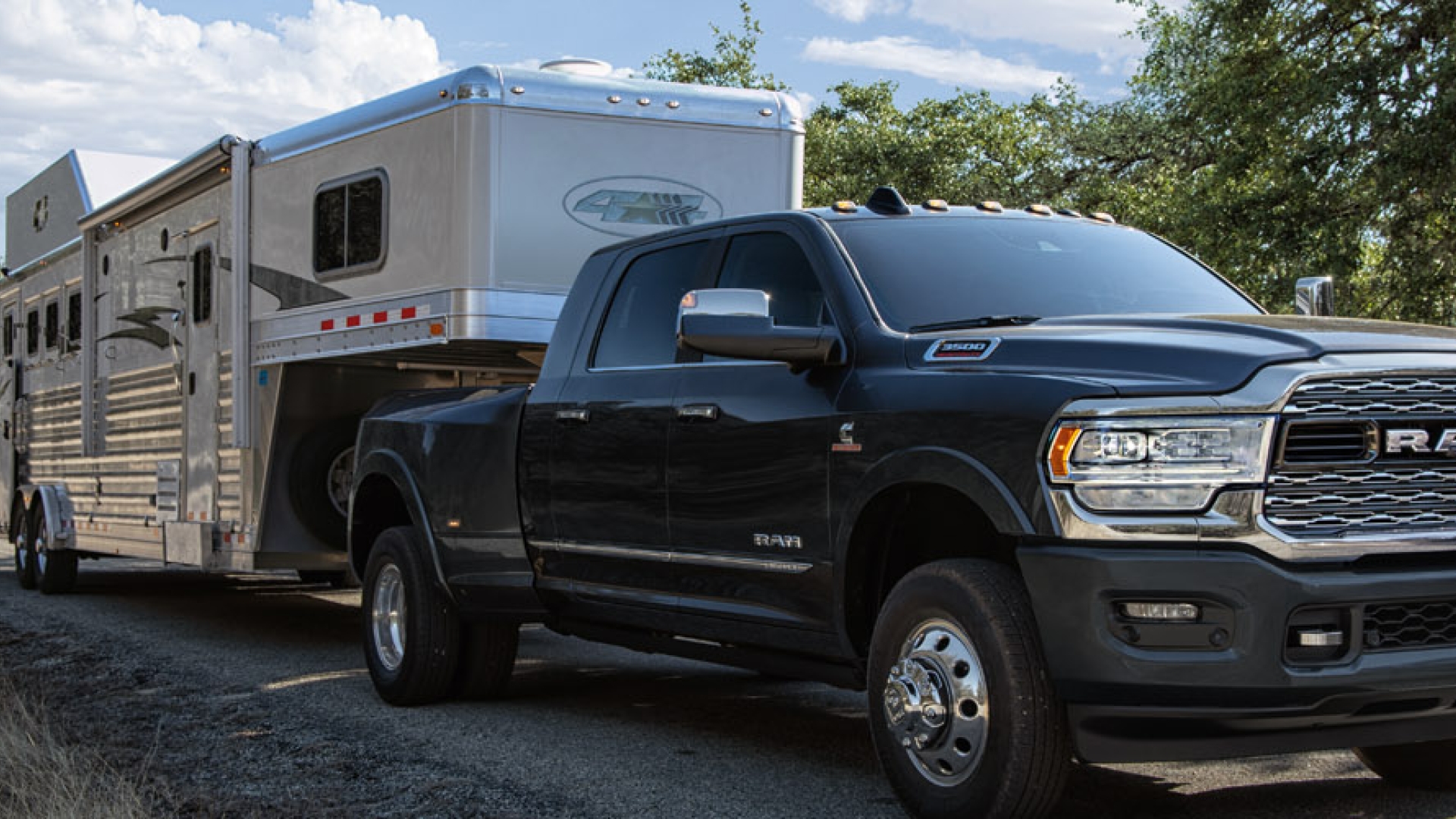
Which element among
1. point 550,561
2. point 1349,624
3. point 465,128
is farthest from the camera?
point 465,128

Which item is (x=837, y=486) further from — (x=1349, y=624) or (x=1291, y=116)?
(x=1291, y=116)

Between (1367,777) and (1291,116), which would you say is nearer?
(1367,777)

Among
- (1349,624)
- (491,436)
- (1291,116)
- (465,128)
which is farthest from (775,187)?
(1291,116)

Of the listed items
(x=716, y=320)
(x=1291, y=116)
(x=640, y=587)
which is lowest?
(x=640, y=587)

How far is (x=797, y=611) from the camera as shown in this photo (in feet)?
18.9

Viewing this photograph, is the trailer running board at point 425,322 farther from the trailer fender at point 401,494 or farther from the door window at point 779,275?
the door window at point 779,275

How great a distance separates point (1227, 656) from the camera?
173 inches

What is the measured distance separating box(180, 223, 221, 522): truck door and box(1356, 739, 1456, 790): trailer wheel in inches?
304

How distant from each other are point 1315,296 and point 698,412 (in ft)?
7.60

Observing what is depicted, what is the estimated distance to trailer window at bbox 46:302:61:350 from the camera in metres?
15.1

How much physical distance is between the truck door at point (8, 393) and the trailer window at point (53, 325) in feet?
4.04

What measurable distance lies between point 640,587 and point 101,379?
27.9ft

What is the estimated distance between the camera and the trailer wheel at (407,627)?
25.9ft

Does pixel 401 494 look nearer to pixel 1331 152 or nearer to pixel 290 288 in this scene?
pixel 290 288
